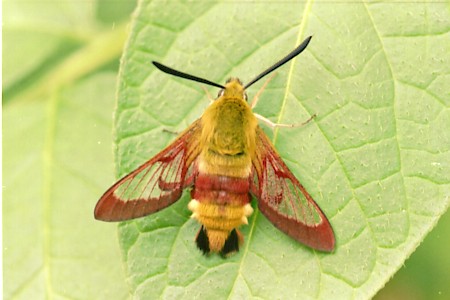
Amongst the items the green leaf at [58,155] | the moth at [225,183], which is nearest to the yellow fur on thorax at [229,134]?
the moth at [225,183]

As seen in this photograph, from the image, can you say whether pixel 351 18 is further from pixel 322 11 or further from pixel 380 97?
pixel 380 97

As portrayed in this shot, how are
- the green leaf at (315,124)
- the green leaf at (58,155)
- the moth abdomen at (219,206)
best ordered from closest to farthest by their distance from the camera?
the green leaf at (315,124) → the moth abdomen at (219,206) → the green leaf at (58,155)

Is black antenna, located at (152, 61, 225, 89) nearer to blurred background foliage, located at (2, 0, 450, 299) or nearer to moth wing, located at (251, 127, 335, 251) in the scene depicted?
moth wing, located at (251, 127, 335, 251)

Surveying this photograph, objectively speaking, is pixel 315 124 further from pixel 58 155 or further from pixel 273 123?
pixel 58 155

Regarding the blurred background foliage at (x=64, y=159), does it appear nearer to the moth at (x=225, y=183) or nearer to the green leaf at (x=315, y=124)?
the moth at (x=225, y=183)

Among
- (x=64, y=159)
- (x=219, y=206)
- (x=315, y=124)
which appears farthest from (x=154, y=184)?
(x=64, y=159)

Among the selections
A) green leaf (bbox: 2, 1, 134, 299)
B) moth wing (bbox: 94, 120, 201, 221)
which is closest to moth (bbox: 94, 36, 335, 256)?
moth wing (bbox: 94, 120, 201, 221)
